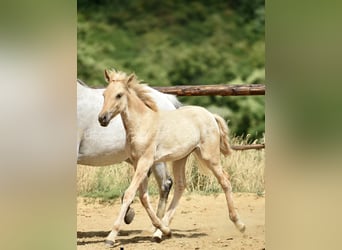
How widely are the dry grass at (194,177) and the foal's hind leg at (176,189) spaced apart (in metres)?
0.05

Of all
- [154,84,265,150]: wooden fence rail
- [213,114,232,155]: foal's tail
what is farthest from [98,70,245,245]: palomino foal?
[154,84,265,150]: wooden fence rail

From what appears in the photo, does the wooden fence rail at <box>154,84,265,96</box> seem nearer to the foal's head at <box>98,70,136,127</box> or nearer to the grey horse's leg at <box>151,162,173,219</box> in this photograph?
the foal's head at <box>98,70,136,127</box>

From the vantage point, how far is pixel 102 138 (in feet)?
22.3

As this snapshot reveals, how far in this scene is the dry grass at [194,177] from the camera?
22.1ft

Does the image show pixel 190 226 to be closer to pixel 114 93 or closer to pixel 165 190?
pixel 165 190

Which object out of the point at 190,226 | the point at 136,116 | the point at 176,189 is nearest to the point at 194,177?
the point at 176,189

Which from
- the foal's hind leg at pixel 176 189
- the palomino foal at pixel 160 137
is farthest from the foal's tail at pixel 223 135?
the foal's hind leg at pixel 176 189

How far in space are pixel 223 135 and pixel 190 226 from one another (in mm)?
771
